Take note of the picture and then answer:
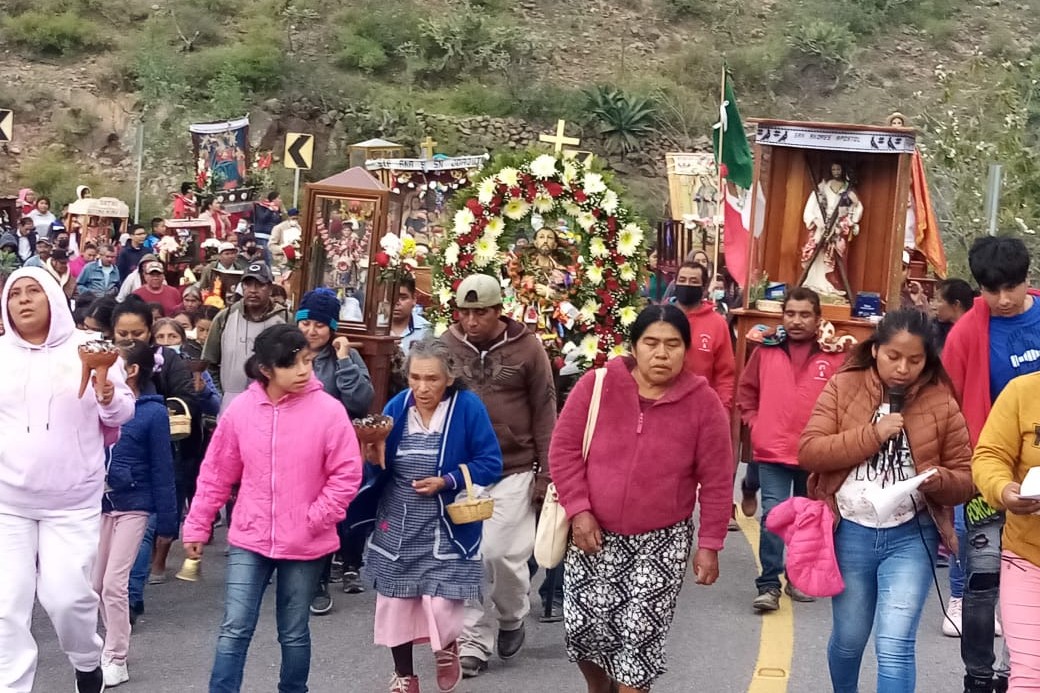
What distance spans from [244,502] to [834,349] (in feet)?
13.4

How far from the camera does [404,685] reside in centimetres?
693

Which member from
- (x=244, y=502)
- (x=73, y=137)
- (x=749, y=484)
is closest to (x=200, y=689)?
(x=244, y=502)

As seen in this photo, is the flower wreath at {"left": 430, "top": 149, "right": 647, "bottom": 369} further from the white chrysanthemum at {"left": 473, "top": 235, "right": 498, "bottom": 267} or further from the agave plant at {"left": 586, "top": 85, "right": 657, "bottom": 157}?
the agave plant at {"left": 586, "top": 85, "right": 657, "bottom": 157}

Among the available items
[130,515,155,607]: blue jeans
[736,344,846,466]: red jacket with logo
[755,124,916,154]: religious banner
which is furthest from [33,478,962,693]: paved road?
[755,124,916,154]: religious banner

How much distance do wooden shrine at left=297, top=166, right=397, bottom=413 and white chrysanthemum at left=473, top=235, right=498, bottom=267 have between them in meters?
1.60

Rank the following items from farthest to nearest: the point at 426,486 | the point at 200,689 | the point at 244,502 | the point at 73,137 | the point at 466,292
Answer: the point at 73,137 < the point at 466,292 < the point at 200,689 < the point at 426,486 < the point at 244,502

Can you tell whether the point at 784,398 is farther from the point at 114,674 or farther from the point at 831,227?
the point at 114,674

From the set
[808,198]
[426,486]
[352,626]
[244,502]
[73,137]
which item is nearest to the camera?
[244,502]

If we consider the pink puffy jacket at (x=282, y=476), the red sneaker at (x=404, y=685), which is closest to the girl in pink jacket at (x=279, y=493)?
the pink puffy jacket at (x=282, y=476)

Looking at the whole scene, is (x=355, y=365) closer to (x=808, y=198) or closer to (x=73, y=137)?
(x=808, y=198)

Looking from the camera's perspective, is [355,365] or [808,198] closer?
[355,365]

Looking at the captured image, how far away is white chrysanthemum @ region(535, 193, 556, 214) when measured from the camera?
980 cm

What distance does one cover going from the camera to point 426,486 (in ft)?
22.5

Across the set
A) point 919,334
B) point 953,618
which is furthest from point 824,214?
point 919,334
